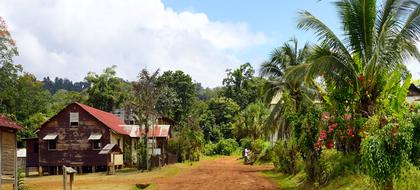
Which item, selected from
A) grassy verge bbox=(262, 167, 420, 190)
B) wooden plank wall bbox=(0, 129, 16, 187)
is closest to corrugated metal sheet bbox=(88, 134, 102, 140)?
wooden plank wall bbox=(0, 129, 16, 187)

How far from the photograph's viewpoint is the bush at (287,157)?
27.7 metres

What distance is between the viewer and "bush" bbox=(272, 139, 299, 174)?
2770cm

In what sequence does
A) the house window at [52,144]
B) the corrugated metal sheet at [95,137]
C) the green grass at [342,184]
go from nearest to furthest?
the green grass at [342,184], the corrugated metal sheet at [95,137], the house window at [52,144]

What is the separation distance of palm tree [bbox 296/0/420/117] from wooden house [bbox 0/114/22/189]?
12790 mm

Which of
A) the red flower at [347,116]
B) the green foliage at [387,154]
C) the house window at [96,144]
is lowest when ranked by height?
the green foliage at [387,154]

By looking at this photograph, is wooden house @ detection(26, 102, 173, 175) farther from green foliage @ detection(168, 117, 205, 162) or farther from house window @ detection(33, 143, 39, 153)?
green foliage @ detection(168, 117, 205, 162)

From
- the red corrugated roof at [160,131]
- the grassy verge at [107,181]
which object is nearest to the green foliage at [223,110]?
the red corrugated roof at [160,131]

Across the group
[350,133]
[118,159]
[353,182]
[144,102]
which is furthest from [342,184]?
[118,159]

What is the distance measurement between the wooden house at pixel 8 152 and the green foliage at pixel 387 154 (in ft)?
48.8

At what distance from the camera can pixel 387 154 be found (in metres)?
13.4

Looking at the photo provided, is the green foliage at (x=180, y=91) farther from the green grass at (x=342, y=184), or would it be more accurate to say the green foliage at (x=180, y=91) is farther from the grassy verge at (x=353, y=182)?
the green grass at (x=342, y=184)

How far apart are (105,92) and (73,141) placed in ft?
91.0

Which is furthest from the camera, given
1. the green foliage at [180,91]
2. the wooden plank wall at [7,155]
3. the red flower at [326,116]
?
the green foliage at [180,91]

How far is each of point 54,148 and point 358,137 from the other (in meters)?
31.3
